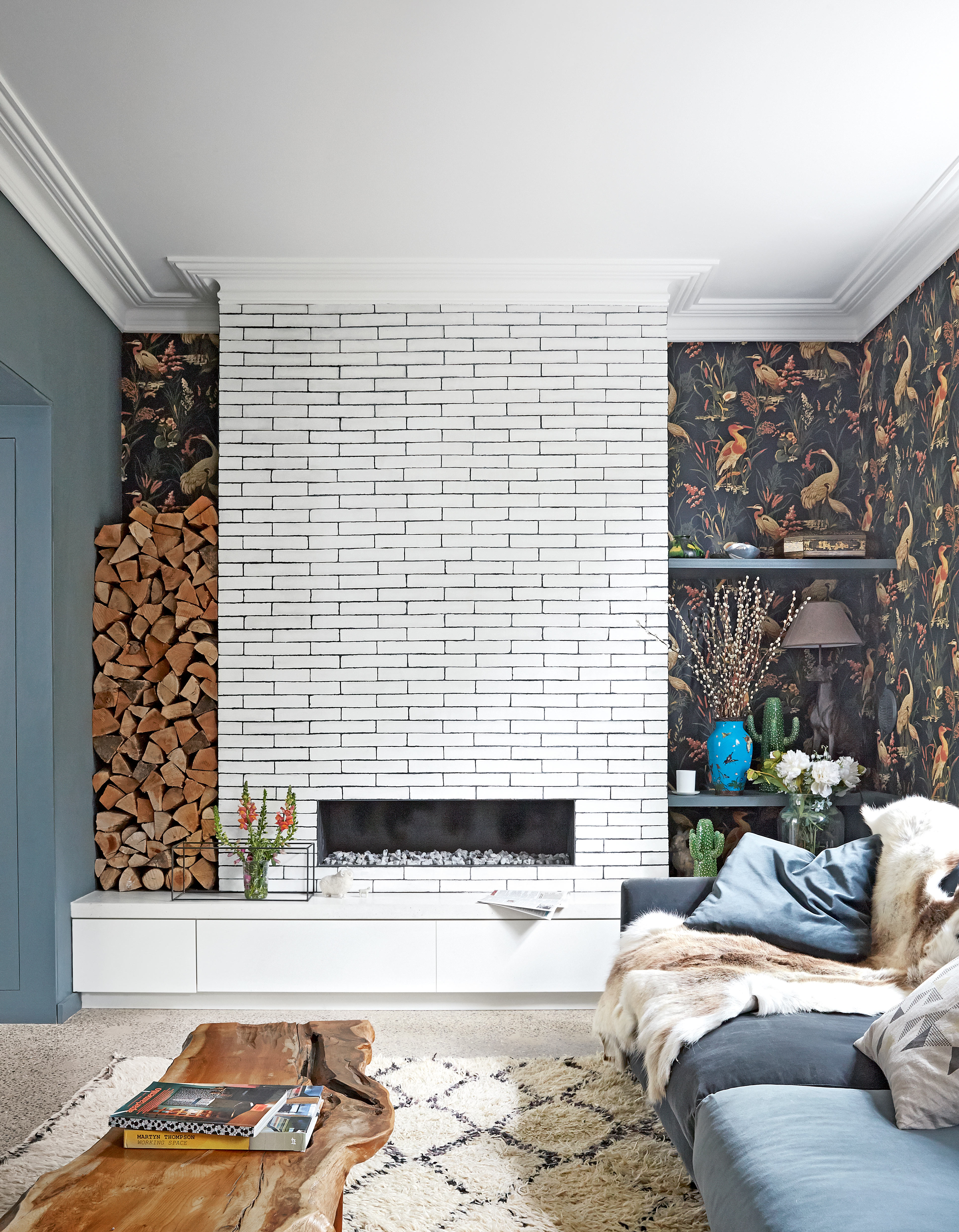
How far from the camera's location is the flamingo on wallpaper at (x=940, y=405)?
363cm

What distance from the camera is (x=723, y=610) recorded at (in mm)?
4461

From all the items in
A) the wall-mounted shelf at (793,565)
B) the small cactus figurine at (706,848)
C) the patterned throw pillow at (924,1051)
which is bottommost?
the small cactus figurine at (706,848)

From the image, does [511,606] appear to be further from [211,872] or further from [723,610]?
[211,872]

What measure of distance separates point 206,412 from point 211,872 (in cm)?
208

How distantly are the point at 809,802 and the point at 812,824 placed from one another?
0.36 feet

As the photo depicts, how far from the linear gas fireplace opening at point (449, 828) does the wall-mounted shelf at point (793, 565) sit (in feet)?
4.00

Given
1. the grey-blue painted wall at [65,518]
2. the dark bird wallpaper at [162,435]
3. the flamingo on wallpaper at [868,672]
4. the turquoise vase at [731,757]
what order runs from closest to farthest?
the grey-blue painted wall at [65,518] < the turquoise vase at [731,757] < the flamingo on wallpaper at [868,672] < the dark bird wallpaper at [162,435]

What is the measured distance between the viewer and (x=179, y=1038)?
3447 millimetres

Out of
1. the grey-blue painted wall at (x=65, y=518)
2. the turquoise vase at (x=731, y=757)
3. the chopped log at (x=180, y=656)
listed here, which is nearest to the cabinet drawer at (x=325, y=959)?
the grey-blue painted wall at (x=65, y=518)

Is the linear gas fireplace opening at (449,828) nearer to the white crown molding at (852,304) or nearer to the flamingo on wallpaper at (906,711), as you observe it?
the flamingo on wallpaper at (906,711)

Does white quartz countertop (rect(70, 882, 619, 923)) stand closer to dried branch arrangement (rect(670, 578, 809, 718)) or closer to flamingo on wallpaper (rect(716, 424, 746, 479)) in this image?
dried branch arrangement (rect(670, 578, 809, 718))

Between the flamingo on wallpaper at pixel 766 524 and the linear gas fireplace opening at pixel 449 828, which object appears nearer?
the linear gas fireplace opening at pixel 449 828

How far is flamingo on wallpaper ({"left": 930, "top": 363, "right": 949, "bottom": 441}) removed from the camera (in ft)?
11.9

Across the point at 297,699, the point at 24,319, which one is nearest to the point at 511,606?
the point at 297,699
